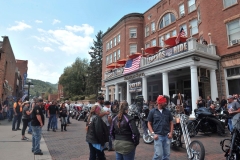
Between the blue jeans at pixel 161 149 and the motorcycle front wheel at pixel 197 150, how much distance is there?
121 cm

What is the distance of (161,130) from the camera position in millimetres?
4254

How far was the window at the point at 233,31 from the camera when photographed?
1428 cm

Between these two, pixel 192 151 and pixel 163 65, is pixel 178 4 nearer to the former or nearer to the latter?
pixel 163 65

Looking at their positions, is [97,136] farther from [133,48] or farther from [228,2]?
[133,48]

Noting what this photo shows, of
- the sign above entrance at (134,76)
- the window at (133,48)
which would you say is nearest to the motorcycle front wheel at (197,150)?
the sign above entrance at (134,76)

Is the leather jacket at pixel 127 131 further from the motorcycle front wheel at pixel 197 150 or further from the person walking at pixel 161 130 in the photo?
the motorcycle front wheel at pixel 197 150

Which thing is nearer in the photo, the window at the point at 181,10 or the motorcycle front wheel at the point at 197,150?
the motorcycle front wheel at the point at 197,150

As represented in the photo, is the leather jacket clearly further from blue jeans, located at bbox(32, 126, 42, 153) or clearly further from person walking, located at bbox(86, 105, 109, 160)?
blue jeans, located at bbox(32, 126, 42, 153)

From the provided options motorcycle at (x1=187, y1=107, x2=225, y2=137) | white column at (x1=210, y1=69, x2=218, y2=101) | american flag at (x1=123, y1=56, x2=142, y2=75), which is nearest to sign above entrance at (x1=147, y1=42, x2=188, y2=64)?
american flag at (x1=123, y1=56, x2=142, y2=75)

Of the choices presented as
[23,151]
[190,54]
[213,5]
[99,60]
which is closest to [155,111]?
[23,151]

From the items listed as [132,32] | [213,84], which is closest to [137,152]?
[213,84]

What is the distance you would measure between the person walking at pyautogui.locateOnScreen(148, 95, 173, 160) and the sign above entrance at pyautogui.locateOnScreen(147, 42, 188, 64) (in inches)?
429

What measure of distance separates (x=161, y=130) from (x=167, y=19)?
24651mm

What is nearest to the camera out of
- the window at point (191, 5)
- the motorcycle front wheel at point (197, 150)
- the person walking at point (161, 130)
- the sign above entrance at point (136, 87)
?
the person walking at point (161, 130)
